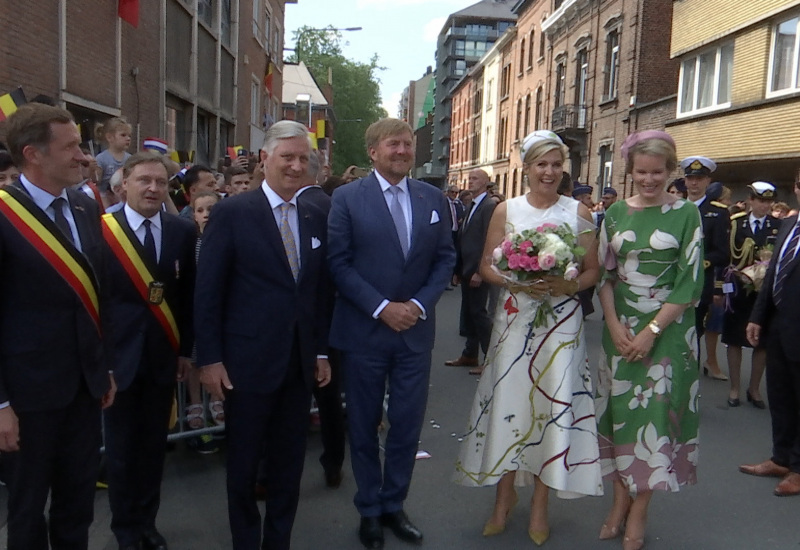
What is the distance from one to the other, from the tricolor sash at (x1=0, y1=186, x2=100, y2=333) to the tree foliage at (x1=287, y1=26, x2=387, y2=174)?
58.6 meters

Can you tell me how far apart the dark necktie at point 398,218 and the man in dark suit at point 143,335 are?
1074 millimetres

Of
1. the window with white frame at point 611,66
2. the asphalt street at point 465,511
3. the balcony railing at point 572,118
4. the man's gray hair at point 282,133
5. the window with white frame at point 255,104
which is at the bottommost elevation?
the asphalt street at point 465,511

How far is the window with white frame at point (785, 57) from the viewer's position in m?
14.9

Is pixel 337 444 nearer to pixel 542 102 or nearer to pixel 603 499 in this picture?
pixel 603 499

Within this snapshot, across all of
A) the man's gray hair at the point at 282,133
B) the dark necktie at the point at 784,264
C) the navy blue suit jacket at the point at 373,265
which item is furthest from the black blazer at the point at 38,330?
the dark necktie at the point at 784,264

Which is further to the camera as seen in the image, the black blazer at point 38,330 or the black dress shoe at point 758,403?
the black dress shoe at point 758,403

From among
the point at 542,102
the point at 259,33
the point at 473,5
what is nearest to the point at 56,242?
the point at 259,33

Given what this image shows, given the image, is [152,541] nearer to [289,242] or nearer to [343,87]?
[289,242]

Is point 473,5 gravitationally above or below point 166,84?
above

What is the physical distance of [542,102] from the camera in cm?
3725

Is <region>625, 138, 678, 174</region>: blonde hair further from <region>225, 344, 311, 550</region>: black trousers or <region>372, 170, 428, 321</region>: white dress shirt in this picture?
<region>225, 344, 311, 550</region>: black trousers

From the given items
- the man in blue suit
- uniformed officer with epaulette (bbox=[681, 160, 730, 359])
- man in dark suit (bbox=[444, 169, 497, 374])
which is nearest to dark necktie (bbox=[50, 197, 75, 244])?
the man in blue suit

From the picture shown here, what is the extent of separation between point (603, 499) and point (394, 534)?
1.46 m

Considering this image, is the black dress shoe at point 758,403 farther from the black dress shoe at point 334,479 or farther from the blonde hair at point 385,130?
the blonde hair at point 385,130
